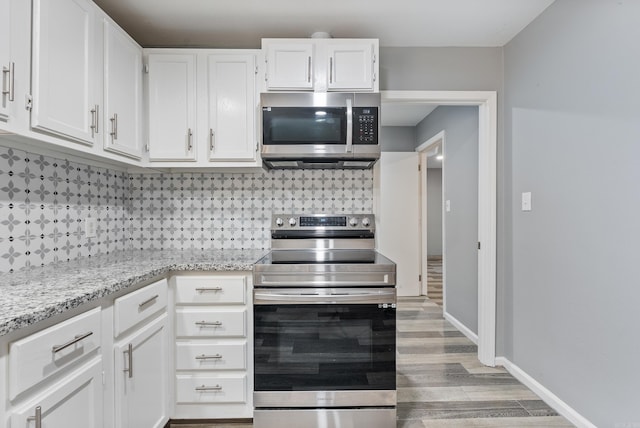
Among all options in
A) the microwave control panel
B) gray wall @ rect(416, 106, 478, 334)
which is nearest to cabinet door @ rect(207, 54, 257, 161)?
the microwave control panel

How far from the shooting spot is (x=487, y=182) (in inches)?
93.4

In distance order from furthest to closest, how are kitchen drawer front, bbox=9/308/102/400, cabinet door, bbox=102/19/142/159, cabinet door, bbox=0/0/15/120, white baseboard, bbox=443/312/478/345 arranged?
white baseboard, bbox=443/312/478/345
cabinet door, bbox=102/19/142/159
cabinet door, bbox=0/0/15/120
kitchen drawer front, bbox=9/308/102/400

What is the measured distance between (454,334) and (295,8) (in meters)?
2.94

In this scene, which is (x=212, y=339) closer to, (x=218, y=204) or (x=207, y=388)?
(x=207, y=388)

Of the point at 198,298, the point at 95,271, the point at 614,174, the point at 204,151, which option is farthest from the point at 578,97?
the point at 95,271

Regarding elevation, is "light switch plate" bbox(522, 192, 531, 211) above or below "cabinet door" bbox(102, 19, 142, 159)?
below

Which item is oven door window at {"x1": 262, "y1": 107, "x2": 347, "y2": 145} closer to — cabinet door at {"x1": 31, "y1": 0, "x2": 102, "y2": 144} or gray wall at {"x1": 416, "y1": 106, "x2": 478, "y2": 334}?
cabinet door at {"x1": 31, "y1": 0, "x2": 102, "y2": 144}

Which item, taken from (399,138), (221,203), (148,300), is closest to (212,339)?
(148,300)

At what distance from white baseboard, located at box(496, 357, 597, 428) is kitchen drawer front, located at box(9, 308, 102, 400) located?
2.27 m

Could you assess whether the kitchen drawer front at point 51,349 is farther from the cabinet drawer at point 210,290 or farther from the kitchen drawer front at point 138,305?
the cabinet drawer at point 210,290

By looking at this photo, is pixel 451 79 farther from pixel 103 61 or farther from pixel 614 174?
pixel 103 61

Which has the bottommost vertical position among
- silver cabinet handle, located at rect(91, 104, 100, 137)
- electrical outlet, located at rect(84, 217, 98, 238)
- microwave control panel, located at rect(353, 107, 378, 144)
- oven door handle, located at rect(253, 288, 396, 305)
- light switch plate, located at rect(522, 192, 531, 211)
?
oven door handle, located at rect(253, 288, 396, 305)

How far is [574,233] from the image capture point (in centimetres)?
172

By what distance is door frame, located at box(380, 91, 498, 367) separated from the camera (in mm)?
2332
